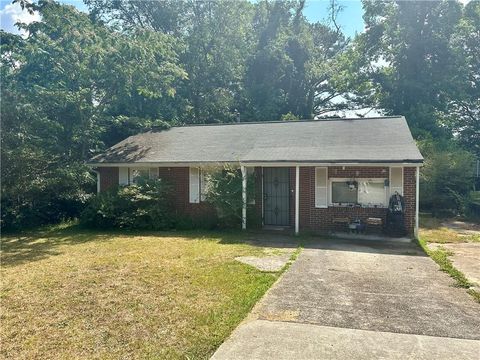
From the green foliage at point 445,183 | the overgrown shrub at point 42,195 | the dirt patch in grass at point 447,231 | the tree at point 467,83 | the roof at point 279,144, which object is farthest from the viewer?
the tree at point 467,83

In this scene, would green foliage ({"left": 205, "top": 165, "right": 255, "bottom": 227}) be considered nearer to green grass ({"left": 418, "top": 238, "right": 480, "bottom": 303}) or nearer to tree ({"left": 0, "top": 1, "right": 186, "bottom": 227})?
green grass ({"left": 418, "top": 238, "right": 480, "bottom": 303})

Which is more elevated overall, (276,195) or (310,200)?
(276,195)

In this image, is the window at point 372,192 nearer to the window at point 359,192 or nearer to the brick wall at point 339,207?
the window at point 359,192

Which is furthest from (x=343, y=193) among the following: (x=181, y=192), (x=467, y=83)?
(x=467, y=83)

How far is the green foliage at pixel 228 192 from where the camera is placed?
11930mm

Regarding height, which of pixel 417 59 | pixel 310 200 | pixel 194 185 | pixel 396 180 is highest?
pixel 417 59

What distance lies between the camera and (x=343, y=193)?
38.0ft

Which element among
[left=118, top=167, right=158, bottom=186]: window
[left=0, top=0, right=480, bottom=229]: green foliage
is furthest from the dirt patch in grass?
[left=118, top=167, right=158, bottom=186]: window

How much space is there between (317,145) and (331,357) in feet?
30.9

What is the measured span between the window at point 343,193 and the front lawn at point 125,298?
363cm

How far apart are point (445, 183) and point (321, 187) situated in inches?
326

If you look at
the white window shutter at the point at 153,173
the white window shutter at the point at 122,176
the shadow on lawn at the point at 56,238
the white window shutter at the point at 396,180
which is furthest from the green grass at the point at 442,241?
the white window shutter at the point at 122,176

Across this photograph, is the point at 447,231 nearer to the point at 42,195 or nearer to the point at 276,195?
the point at 276,195

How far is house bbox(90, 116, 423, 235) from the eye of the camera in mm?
11008
